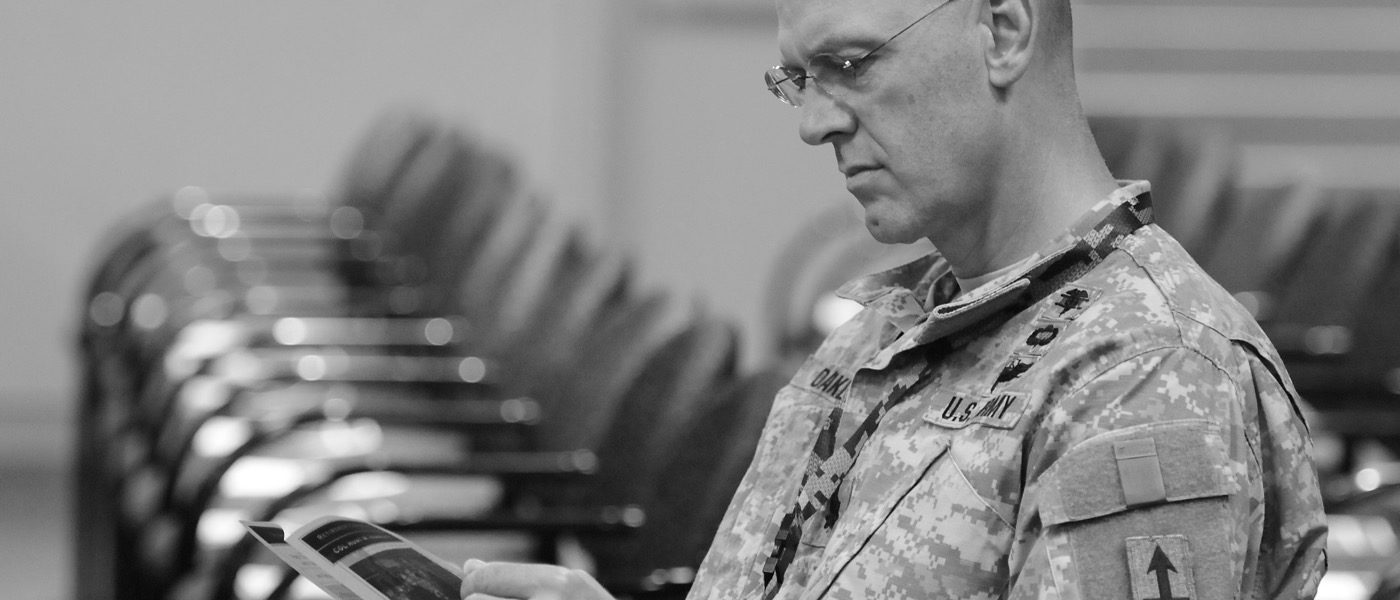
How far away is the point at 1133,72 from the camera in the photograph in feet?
20.3

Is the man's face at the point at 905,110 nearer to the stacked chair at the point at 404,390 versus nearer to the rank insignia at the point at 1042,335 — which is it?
the rank insignia at the point at 1042,335

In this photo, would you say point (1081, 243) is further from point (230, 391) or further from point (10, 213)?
point (10, 213)

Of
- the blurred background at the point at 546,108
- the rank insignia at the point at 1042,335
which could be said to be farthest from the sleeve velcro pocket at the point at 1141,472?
the blurred background at the point at 546,108

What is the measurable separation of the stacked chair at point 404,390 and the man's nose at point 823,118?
2.52 feet

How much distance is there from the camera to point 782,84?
1.33m

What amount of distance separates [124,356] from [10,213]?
2.35 meters

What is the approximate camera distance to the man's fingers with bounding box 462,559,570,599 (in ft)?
4.26

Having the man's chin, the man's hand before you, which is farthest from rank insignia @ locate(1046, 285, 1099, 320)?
the man's hand

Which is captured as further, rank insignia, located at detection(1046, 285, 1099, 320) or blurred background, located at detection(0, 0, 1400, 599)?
blurred background, located at detection(0, 0, 1400, 599)

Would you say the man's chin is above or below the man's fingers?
above

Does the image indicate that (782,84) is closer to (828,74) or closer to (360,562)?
(828,74)

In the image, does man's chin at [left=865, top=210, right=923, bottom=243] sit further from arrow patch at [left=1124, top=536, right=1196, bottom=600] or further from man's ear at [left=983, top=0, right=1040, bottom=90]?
arrow patch at [left=1124, top=536, right=1196, bottom=600]

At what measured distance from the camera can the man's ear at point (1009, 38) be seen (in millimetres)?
1181

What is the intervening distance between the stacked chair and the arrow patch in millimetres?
988
